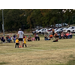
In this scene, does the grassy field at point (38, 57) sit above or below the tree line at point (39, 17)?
below

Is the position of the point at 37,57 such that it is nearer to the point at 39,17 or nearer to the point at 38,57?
the point at 38,57

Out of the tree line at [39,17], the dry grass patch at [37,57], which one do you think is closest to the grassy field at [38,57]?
the dry grass patch at [37,57]

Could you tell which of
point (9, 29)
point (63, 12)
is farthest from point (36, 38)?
point (9, 29)

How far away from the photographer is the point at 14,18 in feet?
229

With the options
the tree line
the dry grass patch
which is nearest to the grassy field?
the dry grass patch

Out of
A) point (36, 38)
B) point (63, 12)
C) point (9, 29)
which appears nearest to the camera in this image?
point (36, 38)

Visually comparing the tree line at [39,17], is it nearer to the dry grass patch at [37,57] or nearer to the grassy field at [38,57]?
the dry grass patch at [37,57]

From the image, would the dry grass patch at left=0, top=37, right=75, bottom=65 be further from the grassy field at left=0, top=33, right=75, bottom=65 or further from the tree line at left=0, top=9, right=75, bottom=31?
the tree line at left=0, top=9, right=75, bottom=31

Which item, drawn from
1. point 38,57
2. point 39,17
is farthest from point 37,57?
point 39,17
